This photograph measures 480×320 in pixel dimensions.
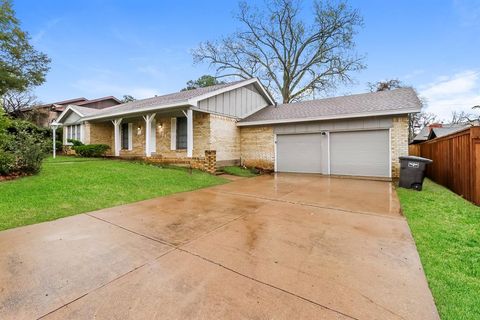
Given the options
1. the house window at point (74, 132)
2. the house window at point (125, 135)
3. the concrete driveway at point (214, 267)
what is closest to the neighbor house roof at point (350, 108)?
the concrete driveway at point (214, 267)

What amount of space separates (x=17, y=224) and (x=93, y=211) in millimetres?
1133

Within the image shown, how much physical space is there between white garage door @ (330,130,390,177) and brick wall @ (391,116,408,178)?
208mm

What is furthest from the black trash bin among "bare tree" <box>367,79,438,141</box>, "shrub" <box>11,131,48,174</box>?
"bare tree" <box>367,79,438,141</box>

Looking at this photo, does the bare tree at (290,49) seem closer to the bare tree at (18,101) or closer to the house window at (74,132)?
the house window at (74,132)

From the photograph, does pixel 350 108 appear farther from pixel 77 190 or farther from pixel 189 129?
pixel 77 190

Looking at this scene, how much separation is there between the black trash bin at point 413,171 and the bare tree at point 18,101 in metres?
32.4

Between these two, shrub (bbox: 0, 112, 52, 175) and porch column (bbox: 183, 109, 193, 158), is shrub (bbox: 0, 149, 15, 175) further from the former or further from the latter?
porch column (bbox: 183, 109, 193, 158)

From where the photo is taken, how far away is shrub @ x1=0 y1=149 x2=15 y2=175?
260 inches

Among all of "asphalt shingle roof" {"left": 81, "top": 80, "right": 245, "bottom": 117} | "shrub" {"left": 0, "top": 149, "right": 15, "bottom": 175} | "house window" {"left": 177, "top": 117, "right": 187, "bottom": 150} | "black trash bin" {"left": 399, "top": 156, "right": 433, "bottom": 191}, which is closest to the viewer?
"shrub" {"left": 0, "top": 149, "right": 15, "bottom": 175}

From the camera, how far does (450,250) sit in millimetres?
2984

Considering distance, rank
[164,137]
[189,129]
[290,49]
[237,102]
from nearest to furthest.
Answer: [189,129], [164,137], [237,102], [290,49]

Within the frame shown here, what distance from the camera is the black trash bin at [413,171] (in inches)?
289

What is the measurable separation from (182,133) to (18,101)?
2630 cm

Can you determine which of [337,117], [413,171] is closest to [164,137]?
[337,117]
